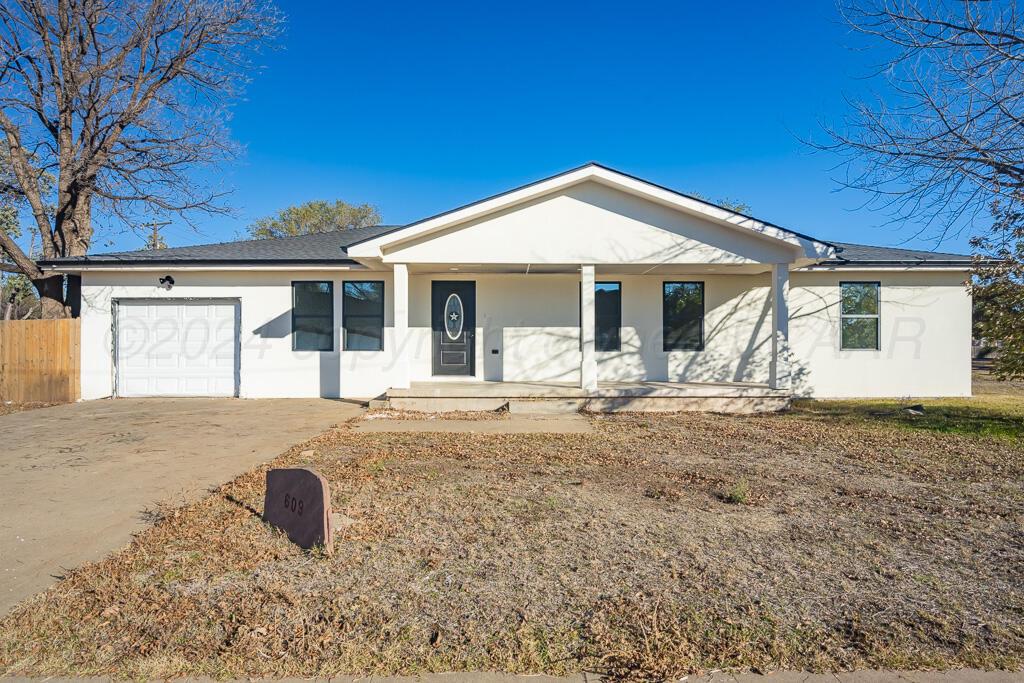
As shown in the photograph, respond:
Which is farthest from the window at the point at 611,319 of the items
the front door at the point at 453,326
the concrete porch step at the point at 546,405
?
the front door at the point at 453,326

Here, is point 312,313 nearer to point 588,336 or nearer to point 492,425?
point 492,425

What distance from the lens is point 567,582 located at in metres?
3.59

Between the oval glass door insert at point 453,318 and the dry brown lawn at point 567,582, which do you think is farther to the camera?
the oval glass door insert at point 453,318

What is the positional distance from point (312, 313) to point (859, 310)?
40.5ft

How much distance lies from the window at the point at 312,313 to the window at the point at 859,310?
11.6 meters

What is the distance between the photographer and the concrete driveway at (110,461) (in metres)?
4.32

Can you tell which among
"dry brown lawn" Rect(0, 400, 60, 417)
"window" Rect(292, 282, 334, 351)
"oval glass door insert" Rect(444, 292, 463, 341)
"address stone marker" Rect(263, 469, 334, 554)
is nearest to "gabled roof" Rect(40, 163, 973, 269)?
"window" Rect(292, 282, 334, 351)

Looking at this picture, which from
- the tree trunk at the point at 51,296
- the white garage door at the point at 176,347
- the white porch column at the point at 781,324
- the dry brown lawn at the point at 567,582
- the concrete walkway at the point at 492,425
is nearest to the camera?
the dry brown lawn at the point at 567,582

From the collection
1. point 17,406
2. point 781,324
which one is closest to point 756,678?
point 781,324

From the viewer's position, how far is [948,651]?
2.83m

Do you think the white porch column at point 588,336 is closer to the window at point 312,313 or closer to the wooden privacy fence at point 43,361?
the window at point 312,313

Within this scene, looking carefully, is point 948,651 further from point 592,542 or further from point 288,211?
point 288,211

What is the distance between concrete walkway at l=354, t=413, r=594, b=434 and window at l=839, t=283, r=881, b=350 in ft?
23.4

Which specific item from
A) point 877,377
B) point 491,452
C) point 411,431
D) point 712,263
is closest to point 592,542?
point 491,452
